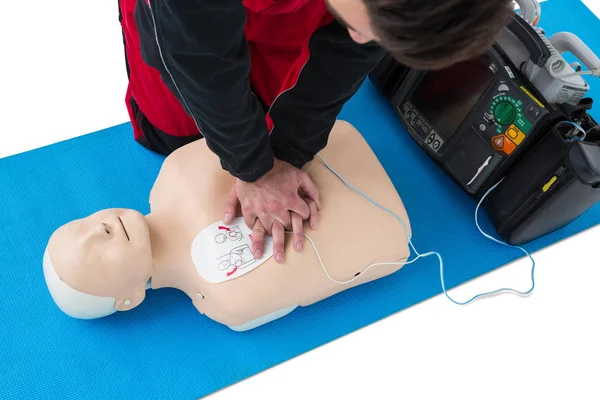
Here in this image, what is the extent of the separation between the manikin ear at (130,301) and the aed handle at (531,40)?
1.21 metres

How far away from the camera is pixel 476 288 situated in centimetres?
158

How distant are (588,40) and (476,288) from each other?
3.99 ft

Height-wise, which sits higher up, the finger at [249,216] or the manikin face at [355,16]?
the manikin face at [355,16]

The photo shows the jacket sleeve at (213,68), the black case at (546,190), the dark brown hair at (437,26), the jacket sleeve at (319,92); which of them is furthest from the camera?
the black case at (546,190)

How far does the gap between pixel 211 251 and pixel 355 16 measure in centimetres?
77

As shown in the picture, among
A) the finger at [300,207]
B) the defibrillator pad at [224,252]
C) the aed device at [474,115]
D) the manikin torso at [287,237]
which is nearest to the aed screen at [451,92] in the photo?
the aed device at [474,115]

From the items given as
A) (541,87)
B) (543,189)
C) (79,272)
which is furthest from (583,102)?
(79,272)

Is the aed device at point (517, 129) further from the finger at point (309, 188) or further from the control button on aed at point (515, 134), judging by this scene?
the finger at point (309, 188)

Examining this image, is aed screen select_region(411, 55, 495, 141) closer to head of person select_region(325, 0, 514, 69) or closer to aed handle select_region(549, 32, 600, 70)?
aed handle select_region(549, 32, 600, 70)

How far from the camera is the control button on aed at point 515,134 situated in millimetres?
1527

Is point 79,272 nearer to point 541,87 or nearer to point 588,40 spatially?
point 541,87

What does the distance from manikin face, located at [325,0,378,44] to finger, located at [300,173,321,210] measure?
0.60m

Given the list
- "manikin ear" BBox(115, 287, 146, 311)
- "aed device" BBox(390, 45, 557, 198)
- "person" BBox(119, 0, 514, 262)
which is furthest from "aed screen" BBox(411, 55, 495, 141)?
"manikin ear" BBox(115, 287, 146, 311)

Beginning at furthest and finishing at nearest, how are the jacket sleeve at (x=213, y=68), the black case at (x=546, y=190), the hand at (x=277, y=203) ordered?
the black case at (x=546, y=190) → the hand at (x=277, y=203) → the jacket sleeve at (x=213, y=68)
